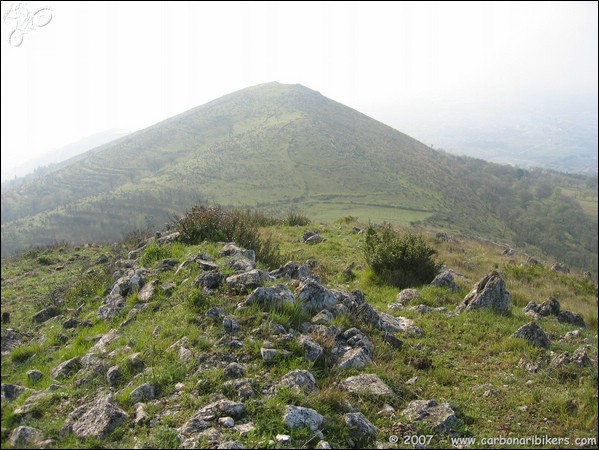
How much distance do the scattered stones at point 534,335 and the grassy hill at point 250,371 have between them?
182 millimetres

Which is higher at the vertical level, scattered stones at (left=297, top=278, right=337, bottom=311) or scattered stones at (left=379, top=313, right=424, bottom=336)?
scattered stones at (left=297, top=278, right=337, bottom=311)

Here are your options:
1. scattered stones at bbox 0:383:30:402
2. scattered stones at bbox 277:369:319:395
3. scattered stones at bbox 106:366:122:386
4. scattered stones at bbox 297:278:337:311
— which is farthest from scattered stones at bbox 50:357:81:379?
scattered stones at bbox 297:278:337:311

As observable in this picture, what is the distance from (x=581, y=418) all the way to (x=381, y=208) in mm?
97845

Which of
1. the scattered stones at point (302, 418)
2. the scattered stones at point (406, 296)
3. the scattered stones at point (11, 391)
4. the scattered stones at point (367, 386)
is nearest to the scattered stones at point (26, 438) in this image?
the scattered stones at point (11, 391)

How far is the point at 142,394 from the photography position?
470 cm

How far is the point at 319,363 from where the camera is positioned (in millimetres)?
5625

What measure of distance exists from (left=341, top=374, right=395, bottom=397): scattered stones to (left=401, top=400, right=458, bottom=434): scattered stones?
1.09ft

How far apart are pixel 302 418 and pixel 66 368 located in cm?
368

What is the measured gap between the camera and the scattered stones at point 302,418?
13.8ft

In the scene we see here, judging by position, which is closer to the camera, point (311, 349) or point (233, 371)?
point (233, 371)

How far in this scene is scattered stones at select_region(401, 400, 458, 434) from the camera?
15.2ft

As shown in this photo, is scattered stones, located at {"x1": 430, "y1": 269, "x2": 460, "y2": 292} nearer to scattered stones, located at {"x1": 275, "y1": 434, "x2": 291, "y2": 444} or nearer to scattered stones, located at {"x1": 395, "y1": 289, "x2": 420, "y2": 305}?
scattered stones, located at {"x1": 395, "y1": 289, "x2": 420, "y2": 305}

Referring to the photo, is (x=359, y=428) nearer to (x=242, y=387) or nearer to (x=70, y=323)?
(x=242, y=387)

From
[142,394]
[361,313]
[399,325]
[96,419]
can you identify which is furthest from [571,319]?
[96,419]
